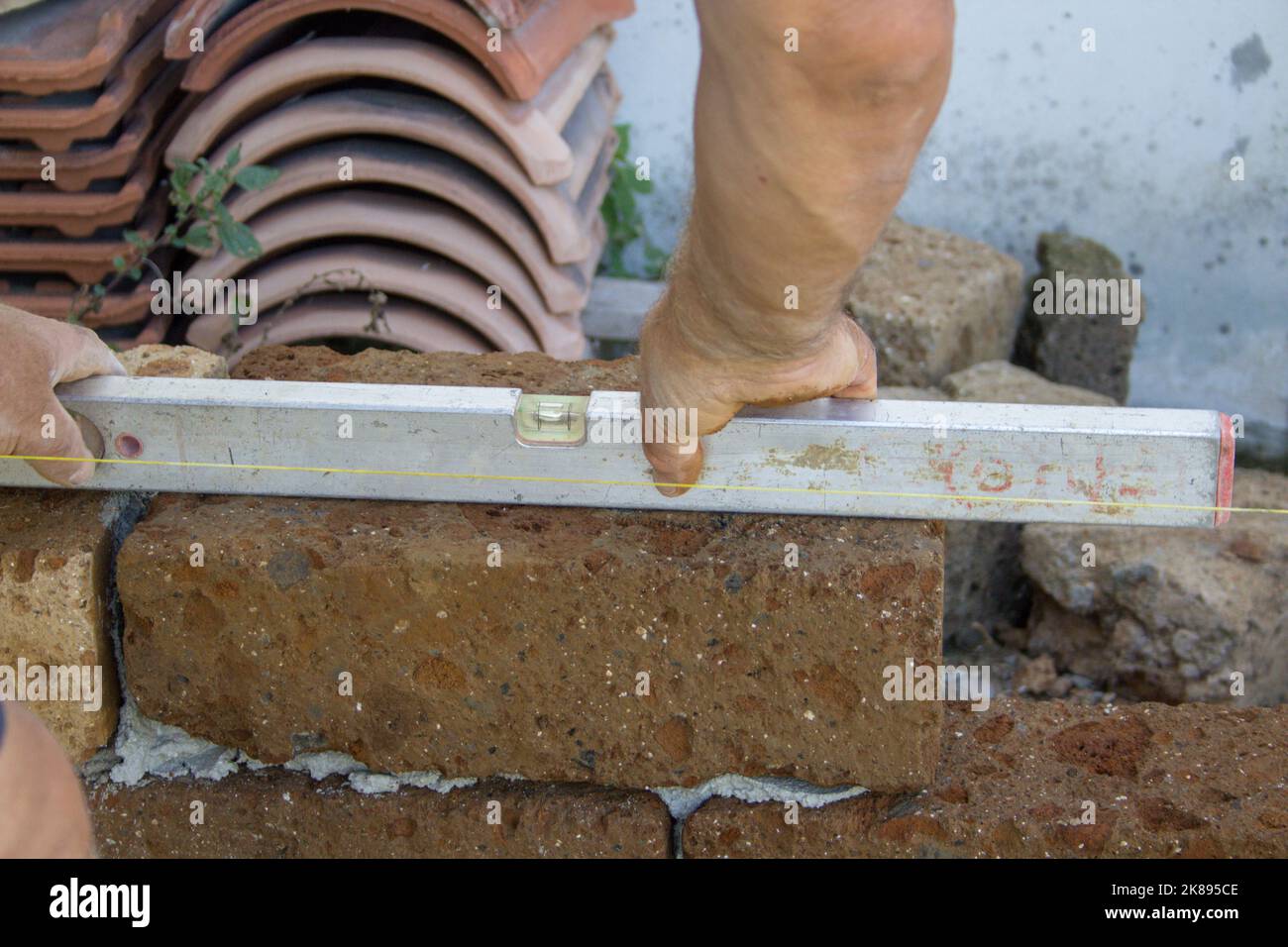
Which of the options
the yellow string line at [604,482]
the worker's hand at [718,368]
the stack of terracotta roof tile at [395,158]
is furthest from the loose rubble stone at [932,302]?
the worker's hand at [718,368]

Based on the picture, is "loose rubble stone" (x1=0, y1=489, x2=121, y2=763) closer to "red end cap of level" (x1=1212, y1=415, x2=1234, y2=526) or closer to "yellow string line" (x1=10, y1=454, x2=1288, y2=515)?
"yellow string line" (x1=10, y1=454, x2=1288, y2=515)

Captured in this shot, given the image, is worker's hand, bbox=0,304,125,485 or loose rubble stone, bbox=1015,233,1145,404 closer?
worker's hand, bbox=0,304,125,485

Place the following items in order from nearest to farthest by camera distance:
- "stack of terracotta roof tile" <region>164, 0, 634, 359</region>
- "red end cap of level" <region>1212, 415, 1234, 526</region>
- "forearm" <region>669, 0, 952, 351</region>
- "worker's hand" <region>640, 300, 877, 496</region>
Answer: "forearm" <region>669, 0, 952, 351</region>, "worker's hand" <region>640, 300, 877, 496</region>, "red end cap of level" <region>1212, 415, 1234, 526</region>, "stack of terracotta roof tile" <region>164, 0, 634, 359</region>

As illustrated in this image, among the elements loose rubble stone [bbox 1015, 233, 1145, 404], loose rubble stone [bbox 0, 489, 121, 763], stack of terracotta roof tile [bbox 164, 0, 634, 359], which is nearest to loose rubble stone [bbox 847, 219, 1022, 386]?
loose rubble stone [bbox 1015, 233, 1145, 404]

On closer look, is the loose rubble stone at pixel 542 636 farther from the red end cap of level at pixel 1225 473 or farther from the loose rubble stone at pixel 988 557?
the loose rubble stone at pixel 988 557

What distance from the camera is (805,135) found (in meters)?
1.60

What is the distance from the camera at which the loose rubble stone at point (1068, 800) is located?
7.39ft

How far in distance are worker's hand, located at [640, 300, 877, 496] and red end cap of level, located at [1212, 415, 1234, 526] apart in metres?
0.54

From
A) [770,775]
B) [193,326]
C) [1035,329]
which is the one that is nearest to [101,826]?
[770,775]

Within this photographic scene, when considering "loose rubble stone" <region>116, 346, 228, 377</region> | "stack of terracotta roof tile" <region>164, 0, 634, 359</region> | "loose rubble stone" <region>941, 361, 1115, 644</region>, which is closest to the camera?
"loose rubble stone" <region>116, 346, 228, 377</region>

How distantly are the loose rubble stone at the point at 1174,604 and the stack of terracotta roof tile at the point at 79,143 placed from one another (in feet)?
8.66

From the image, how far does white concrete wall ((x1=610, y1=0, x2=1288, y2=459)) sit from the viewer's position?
17.0 feet

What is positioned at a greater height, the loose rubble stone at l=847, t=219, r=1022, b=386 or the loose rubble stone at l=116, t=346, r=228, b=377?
the loose rubble stone at l=847, t=219, r=1022, b=386

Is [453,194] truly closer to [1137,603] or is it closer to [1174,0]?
[1137,603]
